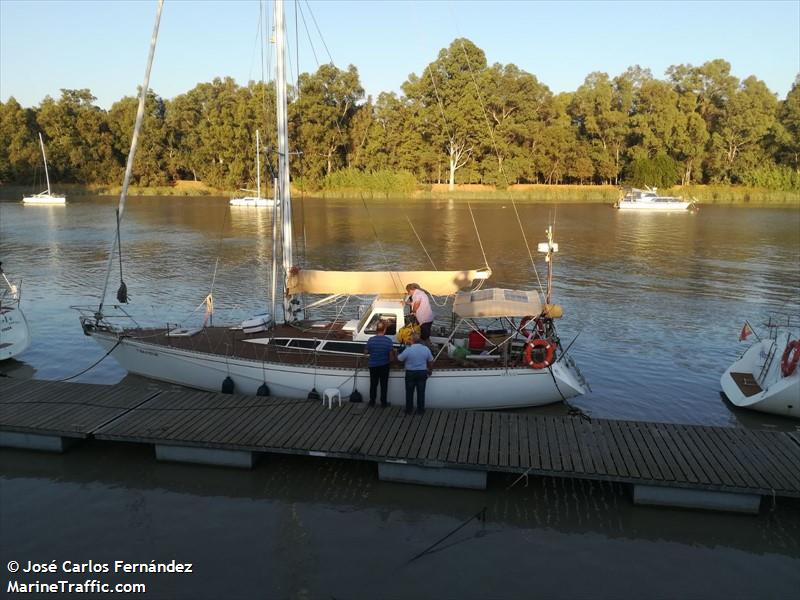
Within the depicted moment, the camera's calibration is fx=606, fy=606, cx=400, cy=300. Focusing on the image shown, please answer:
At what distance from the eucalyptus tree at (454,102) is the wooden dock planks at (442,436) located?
88969 millimetres

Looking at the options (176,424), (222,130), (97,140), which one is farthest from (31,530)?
(97,140)

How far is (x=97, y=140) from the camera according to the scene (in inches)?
4592

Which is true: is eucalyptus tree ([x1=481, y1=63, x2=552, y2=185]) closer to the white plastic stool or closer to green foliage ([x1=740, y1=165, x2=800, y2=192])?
green foliage ([x1=740, y1=165, x2=800, y2=192])

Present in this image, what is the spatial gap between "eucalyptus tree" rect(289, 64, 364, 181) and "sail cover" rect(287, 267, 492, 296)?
87.1 metres

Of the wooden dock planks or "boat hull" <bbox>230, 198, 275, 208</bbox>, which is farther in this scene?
"boat hull" <bbox>230, 198, 275, 208</bbox>

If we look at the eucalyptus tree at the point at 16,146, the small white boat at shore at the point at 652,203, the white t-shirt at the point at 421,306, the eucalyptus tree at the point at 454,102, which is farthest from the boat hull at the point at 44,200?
the white t-shirt at the point at 421,306

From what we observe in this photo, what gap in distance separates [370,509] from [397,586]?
2.09m

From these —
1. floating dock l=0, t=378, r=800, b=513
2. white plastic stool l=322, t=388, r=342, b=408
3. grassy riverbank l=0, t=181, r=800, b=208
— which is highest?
grassy riverbank l=0, t=181, r=800, b=208

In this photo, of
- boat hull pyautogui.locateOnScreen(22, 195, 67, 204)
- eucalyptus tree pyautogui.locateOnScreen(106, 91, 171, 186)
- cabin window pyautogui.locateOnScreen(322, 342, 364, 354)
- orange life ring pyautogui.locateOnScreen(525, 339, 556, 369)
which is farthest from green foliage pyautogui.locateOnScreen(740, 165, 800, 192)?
boat hull pyautogui.locateOnScreen(22, 195, 67, 204)

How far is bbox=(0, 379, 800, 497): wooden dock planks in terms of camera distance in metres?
11.0

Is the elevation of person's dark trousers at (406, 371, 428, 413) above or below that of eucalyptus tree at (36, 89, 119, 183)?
below

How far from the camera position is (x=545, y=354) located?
576 inches

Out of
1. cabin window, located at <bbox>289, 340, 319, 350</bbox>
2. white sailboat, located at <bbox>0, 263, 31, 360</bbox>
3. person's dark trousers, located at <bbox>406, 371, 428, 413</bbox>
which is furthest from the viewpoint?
white sailboat, located at <bbox>0, 263, 31, 360</bbox>

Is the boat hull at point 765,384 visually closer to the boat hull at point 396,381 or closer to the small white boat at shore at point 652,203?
the boat hull at point 396,381
